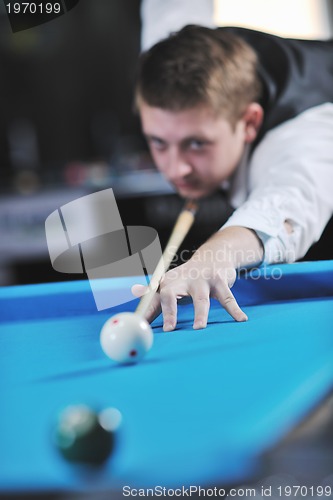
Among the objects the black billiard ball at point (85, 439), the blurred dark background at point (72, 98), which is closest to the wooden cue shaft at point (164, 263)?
the black billiard ball at point (85, 439)

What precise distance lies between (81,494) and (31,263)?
12.3 feet

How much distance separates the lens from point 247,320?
50.9 inches

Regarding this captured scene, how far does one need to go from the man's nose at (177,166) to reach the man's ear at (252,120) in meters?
0.22

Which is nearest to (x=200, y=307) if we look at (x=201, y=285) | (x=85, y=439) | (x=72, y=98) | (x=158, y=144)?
(x=201, y=285)

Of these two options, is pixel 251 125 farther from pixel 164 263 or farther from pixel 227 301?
pixel 227 301

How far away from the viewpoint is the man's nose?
7.10 feet

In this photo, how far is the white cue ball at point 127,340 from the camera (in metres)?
1.05

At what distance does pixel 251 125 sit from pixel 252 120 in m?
0.02

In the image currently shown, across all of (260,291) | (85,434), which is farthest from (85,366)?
(260,291)

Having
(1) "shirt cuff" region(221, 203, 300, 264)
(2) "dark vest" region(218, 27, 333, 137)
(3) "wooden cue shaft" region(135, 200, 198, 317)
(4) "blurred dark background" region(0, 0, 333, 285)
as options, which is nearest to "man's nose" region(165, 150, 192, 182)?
(3) "wooden cue shaft" region(135, 200, 198, 317)

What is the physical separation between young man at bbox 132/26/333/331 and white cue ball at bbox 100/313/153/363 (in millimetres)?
531

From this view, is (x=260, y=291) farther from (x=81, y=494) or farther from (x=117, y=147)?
(x=117, y=147)

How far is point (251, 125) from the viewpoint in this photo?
2.16 m

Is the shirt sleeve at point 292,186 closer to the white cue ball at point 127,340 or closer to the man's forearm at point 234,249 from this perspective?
the man's forearm at point 234,249
